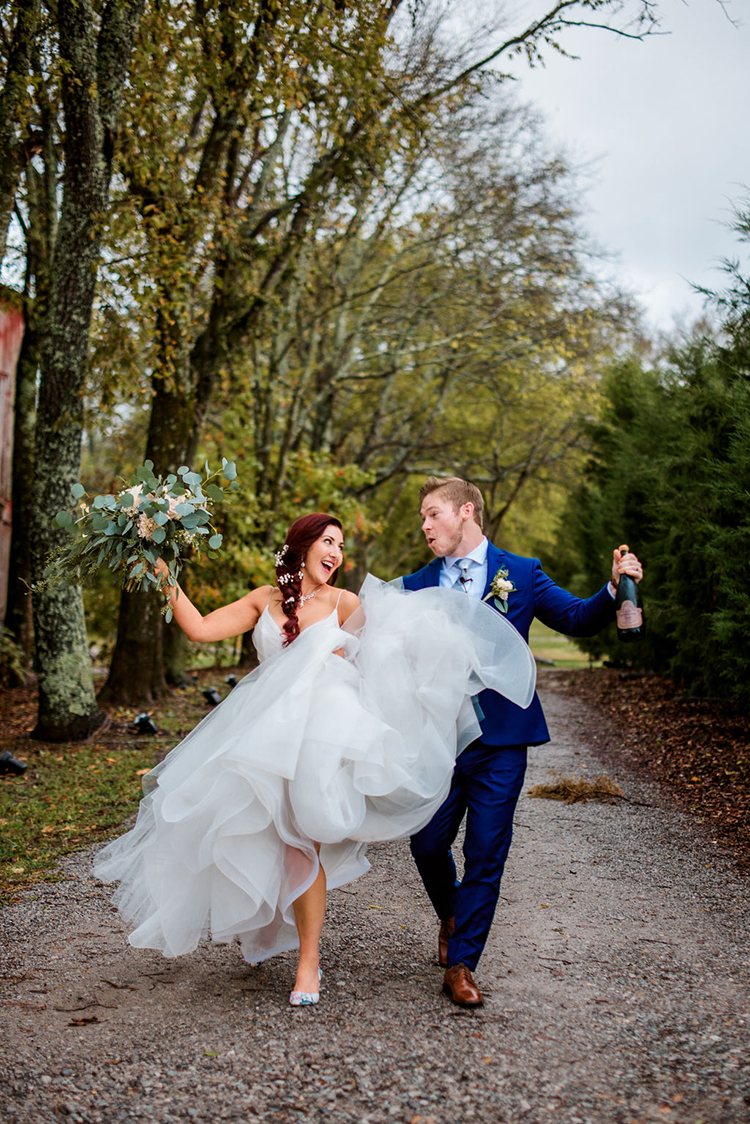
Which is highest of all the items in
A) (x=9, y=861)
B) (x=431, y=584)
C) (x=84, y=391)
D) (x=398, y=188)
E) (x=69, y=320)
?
(x=398, y=188)

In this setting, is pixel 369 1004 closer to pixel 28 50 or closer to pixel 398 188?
pixel 28 50

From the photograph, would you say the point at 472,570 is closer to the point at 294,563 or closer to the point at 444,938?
the point at 294,563

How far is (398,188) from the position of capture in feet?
57.3

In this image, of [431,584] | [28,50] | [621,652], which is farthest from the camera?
[621,652]

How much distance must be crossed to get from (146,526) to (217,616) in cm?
51

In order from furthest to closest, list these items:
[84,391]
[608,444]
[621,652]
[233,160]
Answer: [608,444], [621,652], [233,160], [84,391]

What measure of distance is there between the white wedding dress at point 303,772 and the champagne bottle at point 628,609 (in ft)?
1.37

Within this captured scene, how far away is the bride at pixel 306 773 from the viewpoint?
362 cm

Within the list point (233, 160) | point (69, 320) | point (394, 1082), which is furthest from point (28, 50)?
point (394, 1082)

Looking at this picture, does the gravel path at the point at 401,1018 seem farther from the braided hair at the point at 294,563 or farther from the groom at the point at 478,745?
the braided hair at the point at 294,563

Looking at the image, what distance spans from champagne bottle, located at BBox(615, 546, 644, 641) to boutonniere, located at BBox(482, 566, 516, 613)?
0.49 metres

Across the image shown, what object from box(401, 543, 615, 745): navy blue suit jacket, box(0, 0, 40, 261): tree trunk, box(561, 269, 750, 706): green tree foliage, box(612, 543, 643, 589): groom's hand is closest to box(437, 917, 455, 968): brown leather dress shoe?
box(401, 543, 615, 745): navy blue suit jacket

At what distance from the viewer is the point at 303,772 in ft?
11.9

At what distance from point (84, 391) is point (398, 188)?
972 centimetres
